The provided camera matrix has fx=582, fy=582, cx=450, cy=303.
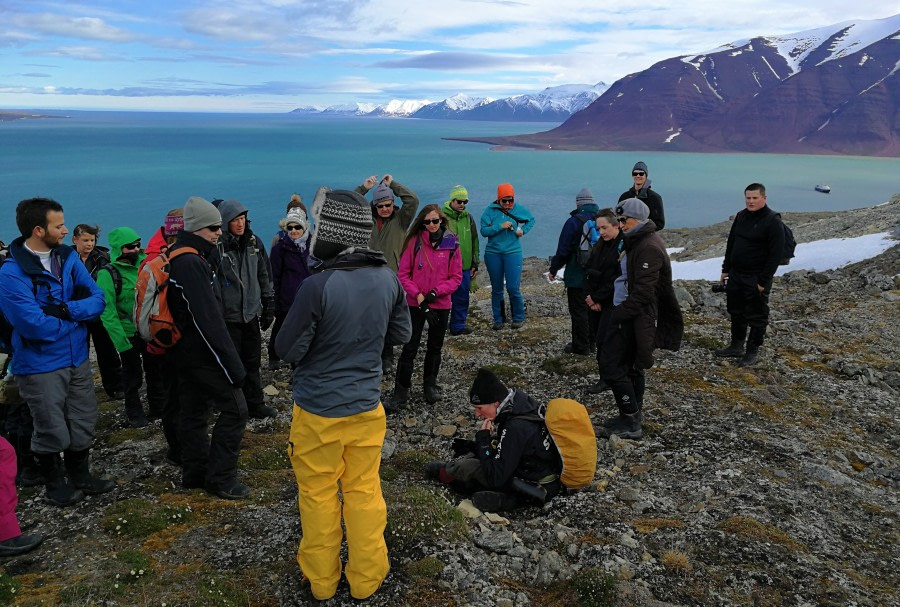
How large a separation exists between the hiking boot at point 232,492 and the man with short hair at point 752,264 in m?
7.62

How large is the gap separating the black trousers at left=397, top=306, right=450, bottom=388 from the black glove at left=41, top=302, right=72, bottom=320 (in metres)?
3.75

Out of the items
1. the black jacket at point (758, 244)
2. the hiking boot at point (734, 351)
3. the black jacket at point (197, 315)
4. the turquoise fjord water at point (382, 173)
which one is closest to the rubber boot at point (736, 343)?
the hiking boot at point (734, 351)

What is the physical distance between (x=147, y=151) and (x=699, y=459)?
19916 centimetres

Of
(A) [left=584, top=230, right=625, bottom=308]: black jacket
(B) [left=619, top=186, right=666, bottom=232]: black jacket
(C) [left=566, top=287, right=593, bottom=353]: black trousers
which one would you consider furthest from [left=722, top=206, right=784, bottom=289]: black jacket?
(C) [left=566, top=287, right=593, bottom=353]: black trousers

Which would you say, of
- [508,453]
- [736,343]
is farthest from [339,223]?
[736,343]

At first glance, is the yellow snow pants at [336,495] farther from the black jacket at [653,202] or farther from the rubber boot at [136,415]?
the black jacket at [653,202]

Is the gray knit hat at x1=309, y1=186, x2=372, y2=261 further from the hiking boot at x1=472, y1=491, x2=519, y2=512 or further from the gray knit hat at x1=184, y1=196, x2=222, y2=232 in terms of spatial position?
the hiking boot at x1=472, y1=491, x2=519, y2=512

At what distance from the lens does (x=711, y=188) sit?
117062mm

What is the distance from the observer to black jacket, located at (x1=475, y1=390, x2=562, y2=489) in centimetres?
529

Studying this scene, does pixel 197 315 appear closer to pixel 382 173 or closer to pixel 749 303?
pixel 749 303

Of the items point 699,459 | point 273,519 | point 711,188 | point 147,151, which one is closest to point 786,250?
point 699,459

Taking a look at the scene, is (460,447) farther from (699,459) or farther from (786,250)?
(786,250)

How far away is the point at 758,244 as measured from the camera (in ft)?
29.3

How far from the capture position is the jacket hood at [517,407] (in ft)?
17.3
